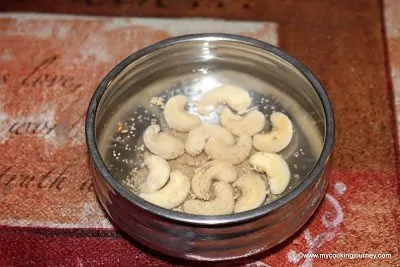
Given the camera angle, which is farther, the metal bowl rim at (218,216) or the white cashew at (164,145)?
the white cashew at (164,145)

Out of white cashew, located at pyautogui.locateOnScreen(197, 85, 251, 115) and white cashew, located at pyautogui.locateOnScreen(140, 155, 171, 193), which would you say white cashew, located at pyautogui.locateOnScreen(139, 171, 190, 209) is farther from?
white cashew, located at pyautogui.locateOnScreen(197, 85, 251, 115)

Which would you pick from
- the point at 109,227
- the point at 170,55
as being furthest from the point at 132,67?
the point at 109,227

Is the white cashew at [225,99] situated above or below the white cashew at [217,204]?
above

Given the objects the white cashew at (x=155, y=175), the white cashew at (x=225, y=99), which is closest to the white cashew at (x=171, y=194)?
the white cashew at (x=155, y=175)

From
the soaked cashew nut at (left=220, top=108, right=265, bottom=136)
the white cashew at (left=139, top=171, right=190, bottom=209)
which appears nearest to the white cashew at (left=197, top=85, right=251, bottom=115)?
the soaked cashew nut at (left=220, top=108, right=265, bottom=136)

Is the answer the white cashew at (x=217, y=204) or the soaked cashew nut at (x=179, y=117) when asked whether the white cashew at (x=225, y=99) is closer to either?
the soaked cashew nut at (x=179, y=117)

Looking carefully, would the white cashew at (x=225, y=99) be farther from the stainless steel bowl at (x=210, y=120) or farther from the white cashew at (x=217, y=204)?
the white cashew at (x=217, y=204)
